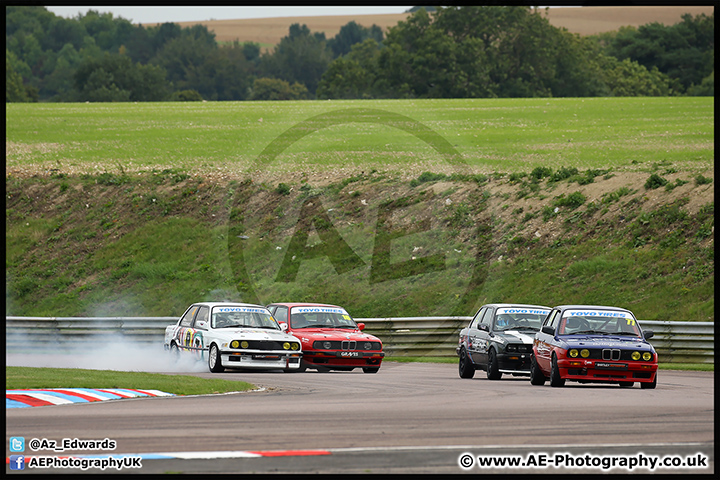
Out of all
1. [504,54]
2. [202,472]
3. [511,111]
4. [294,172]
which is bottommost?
[202,472]

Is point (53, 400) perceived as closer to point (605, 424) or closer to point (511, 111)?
point (605, 424)

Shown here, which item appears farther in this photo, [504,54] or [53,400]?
[504,54]

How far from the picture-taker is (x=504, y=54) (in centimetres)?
8719

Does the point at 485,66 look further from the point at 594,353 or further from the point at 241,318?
the point at 594,353

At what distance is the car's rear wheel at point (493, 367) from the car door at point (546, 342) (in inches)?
48.0

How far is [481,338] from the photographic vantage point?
708 inches

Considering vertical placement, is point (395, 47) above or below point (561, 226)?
above

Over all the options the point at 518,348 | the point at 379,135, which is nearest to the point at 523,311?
the point at 518,348

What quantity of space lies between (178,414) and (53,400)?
232cm

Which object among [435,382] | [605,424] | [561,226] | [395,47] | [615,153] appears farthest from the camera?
[395,47]

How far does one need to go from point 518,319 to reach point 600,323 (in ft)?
8.27

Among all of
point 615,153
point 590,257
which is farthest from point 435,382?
point 615,153

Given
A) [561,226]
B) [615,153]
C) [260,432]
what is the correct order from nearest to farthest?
1. [260,432]
2. [561,226]
3. [615,153]

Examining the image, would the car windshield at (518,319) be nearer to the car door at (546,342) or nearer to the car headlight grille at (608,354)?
the car door at (546,342)
